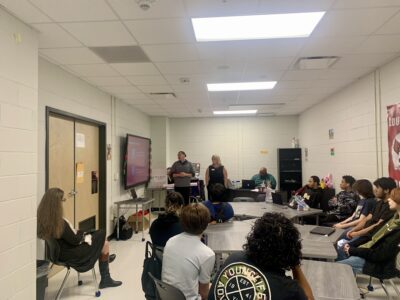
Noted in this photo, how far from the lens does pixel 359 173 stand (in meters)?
4.86

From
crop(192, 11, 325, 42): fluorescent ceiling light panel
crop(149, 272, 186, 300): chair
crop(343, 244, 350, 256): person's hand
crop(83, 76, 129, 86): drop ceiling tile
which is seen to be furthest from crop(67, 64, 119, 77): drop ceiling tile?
crop(343, 244, 350, 256): person's hand

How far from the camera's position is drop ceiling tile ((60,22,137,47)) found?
2746 millimetres

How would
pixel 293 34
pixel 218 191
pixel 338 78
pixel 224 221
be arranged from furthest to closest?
pixel 338 78, pixel 218 191, pixel 224 221, pixel 293 34

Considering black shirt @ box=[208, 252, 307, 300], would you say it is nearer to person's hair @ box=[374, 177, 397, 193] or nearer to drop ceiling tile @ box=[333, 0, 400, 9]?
drop ceiling tile @ box=[333, 0, 400, 9]

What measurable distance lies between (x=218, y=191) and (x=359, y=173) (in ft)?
8.24

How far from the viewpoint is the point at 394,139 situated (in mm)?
3777

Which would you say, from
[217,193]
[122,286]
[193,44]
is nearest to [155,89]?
[193,44]

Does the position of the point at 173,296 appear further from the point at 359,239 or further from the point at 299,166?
the point at 299,166

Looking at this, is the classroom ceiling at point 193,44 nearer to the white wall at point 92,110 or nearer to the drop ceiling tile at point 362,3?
the drop ceiling tile at point 362,3

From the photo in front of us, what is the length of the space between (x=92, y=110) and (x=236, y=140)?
16.6 feet

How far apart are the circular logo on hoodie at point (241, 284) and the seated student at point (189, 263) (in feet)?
1.93

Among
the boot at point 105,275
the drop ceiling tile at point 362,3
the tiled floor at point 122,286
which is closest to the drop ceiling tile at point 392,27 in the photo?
the drop ceiling tile at point 362,3

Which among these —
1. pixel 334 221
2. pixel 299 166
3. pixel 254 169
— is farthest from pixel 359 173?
pixel 254 169

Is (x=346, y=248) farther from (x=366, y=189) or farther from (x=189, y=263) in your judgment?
(x=189, y=263)
